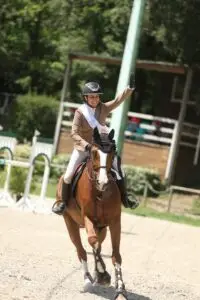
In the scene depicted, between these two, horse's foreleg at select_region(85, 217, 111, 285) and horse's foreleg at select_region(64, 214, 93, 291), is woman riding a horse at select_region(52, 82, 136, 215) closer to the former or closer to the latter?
horse's foreleg at select_region(64, 214, 93, 291)

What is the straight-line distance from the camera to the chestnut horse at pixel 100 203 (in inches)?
351

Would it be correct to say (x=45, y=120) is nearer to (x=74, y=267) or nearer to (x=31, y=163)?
(x=31, y=163)

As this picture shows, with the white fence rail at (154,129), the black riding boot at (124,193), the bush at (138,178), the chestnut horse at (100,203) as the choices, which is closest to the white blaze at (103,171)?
the chestnut horse at (100,203)

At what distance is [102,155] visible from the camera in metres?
8.88

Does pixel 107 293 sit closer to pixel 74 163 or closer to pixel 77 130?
pixel 74 163

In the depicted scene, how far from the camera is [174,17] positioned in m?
29.3

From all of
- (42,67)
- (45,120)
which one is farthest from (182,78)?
(42,67)

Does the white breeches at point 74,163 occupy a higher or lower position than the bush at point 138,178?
higher

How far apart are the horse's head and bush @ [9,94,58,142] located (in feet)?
114

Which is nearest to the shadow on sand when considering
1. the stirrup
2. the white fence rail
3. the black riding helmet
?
the stirrup

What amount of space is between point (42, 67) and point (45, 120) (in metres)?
6.38

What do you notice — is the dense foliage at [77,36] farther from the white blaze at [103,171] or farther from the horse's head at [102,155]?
the white blaze at [103,171]

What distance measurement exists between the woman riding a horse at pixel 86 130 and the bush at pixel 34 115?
33.7m

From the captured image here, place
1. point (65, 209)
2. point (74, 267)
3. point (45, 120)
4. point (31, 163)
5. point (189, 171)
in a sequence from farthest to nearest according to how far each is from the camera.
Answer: point (45, 120), point (189, 171), point (31, 163), point (74, 267), point (65, 209)
